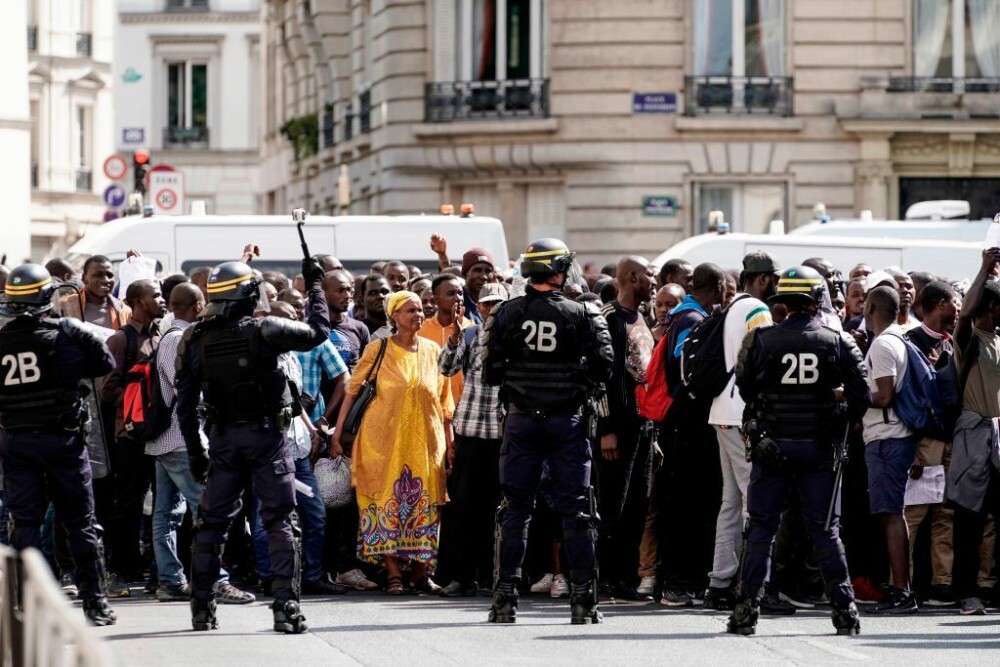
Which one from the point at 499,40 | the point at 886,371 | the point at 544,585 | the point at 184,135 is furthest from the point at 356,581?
the point at 184,135

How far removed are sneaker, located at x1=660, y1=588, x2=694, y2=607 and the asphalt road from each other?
0.16 meters

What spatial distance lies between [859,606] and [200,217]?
28.6ft

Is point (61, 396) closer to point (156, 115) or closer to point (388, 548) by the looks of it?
point (388, 548)

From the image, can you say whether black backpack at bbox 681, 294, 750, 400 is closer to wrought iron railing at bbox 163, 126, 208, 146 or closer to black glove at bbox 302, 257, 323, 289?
black glove at bbox 302, 257, 323, 289

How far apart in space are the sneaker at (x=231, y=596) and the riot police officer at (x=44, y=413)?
146 centimetres

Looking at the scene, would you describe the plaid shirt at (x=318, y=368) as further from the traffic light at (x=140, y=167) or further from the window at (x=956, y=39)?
the window at (x=956, y=39)

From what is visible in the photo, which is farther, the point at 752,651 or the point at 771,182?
the point at 771,182

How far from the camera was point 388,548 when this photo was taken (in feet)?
43.3

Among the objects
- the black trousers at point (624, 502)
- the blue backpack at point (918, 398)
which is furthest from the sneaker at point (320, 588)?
the blue backpack at point (918, 398)

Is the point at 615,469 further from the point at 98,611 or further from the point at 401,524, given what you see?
the point at 98,611

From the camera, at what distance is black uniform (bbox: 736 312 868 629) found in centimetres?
1116

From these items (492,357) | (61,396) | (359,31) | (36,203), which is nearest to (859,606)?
(492,357)

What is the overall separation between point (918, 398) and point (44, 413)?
502 centimetres

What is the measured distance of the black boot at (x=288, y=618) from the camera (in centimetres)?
1105
